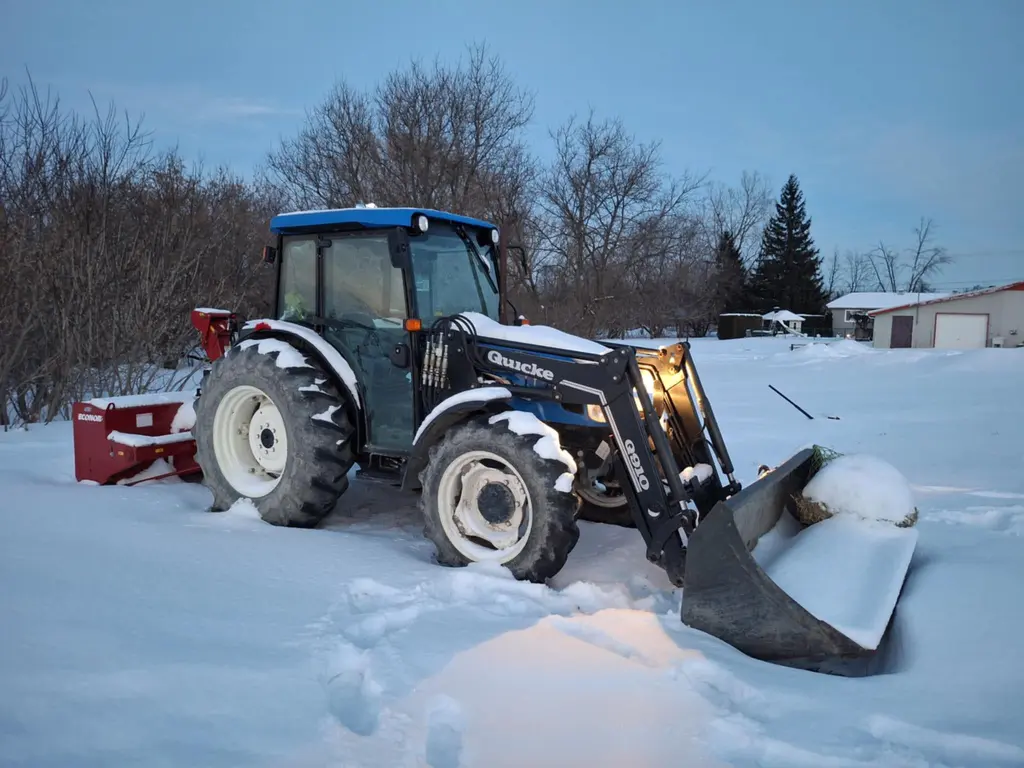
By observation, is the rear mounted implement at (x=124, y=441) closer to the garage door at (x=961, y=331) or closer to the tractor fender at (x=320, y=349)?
the tractor fender at (x=320, y=349)

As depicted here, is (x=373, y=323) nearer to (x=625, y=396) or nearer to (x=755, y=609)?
(x=625, y=396)

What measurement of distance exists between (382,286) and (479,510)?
1730 mm

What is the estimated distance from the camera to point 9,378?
9.84 metres

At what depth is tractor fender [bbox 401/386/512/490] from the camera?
4391mm

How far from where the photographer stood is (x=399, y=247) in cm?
489

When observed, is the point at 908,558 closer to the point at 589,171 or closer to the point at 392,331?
the point at 392,331

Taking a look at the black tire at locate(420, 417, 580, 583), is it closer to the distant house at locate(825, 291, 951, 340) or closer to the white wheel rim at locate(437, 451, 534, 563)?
the white wheel rim at locate(437, 451, 534, 563)

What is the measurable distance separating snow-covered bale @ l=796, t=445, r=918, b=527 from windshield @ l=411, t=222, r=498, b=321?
8.30 ft

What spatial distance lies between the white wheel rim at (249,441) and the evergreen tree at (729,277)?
47.9 m

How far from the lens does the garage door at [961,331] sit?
3102 centimetres

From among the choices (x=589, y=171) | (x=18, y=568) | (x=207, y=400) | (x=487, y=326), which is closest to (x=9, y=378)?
(x=207, y=400)

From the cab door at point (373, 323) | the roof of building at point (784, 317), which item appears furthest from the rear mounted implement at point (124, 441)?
the roof of building at point (784, 317)

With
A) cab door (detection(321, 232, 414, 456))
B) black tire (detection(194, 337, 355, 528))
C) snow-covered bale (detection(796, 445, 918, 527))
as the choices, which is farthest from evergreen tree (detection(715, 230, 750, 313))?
black tire (detection(194, 337, 355, 528))

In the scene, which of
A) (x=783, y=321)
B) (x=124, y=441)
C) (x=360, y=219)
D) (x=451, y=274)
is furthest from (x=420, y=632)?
(x=783, y=321)
